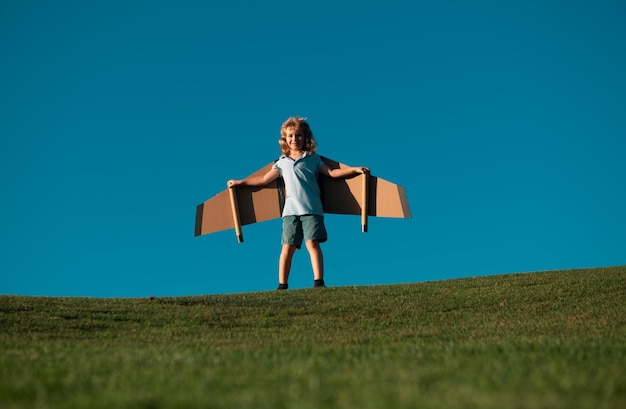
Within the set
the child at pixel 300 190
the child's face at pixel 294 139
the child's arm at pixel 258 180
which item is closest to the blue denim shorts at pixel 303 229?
the child at pixel 300 190

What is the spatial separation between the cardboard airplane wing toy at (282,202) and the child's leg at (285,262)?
3.17 feet

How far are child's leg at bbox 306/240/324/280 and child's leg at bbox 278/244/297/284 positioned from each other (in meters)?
0.36

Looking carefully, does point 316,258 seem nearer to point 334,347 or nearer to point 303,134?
point 303,134

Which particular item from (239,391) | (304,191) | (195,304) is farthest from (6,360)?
(304,191)

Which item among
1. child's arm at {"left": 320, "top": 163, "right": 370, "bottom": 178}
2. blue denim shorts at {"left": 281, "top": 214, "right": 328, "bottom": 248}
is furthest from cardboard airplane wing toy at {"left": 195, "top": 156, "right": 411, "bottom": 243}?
blue denim shorts at {"left": 281, "top": 214, "right": 328, "bottom": 248}

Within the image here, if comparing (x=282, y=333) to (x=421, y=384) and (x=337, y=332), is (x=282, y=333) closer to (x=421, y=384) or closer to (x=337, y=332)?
(x=337, y=332)

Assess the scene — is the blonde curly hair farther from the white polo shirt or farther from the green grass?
the green grass

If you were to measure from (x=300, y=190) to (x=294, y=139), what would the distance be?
3.15 feet

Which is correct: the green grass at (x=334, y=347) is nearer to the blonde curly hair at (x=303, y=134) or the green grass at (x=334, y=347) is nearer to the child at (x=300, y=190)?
the child at (x=300, y=190)

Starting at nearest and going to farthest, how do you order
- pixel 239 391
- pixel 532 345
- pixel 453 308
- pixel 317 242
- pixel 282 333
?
1. pixel 239 391
2. pixel 532 345
3. pixel 282 333
4. pixel 453 308
5. pixel 317 242

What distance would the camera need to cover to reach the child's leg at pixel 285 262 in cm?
1180

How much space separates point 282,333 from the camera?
7812 mm

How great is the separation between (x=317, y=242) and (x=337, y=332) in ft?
12.6

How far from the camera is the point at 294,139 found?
12.1 meters
